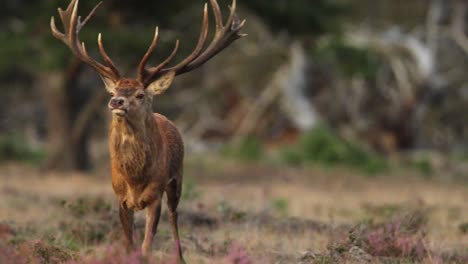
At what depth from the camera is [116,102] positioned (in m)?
7.10

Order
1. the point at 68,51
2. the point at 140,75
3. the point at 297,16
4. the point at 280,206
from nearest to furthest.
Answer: the point at 140,75
the point at 280,206
the point at 68,51
the point at 297,16

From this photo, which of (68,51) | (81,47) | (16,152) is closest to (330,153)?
(68,51)

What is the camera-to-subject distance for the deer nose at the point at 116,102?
7081 mm

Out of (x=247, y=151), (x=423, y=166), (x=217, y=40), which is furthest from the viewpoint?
(x=247, y=151)

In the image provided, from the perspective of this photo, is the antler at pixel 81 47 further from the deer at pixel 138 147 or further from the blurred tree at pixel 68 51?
the blurred tree at pixel 68 51

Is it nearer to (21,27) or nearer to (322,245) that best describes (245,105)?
(21,27)

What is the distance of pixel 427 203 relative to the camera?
15.0 meters

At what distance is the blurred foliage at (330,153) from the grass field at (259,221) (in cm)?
140

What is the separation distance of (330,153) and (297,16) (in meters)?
3.37

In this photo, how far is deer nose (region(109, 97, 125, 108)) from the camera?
708 cm

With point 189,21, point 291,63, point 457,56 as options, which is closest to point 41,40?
point 189,21

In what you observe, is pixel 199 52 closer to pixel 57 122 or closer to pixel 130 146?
pixel 130 146

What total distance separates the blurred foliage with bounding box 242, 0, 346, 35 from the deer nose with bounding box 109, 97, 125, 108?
1359 cm

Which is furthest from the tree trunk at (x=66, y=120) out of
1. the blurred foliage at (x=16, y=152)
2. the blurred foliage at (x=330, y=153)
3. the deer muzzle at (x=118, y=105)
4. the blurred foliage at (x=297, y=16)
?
the deer muzzle at (x=118, y=105)
